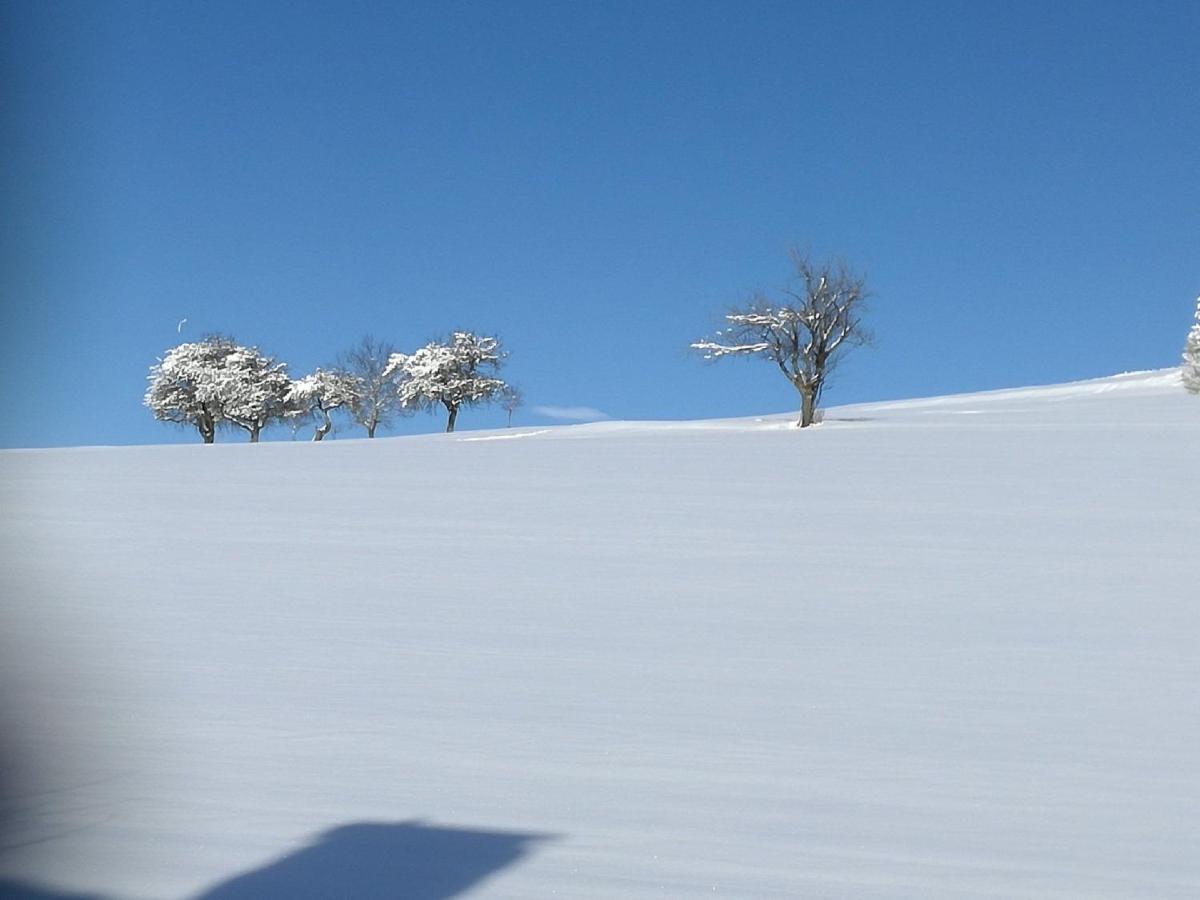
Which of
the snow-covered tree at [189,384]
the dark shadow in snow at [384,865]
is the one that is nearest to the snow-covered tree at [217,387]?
the snow-covered tree at [189,384]

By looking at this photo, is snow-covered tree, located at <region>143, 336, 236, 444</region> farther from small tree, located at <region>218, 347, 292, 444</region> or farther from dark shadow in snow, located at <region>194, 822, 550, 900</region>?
dark shadow in snow, located at <region>194, 822, 550, 900</region>

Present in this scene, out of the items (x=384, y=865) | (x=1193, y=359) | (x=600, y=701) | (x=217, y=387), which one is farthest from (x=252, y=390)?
(x=384, y=865)

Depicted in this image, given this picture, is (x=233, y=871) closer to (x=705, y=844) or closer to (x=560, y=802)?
(x=560, y=802)

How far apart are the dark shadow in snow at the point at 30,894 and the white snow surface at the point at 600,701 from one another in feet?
0.08

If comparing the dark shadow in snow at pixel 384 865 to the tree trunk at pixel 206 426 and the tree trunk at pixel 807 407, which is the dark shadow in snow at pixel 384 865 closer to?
the tree trunk at pixel 807 407

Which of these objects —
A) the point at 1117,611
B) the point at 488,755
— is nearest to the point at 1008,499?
the point at 1117,611

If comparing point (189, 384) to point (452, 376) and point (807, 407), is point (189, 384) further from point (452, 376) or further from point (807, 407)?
point (807, 407)

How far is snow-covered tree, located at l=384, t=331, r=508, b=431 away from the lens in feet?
224

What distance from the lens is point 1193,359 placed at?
52688mm

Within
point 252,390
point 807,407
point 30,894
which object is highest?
point 252,390

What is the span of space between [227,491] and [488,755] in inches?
578

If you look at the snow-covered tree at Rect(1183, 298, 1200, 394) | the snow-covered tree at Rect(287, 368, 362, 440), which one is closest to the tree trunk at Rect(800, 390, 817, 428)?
the snow-covered tree at Rect(1183, 298, 1200, 394)

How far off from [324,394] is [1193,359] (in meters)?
47.1

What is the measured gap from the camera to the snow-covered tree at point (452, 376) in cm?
6825
